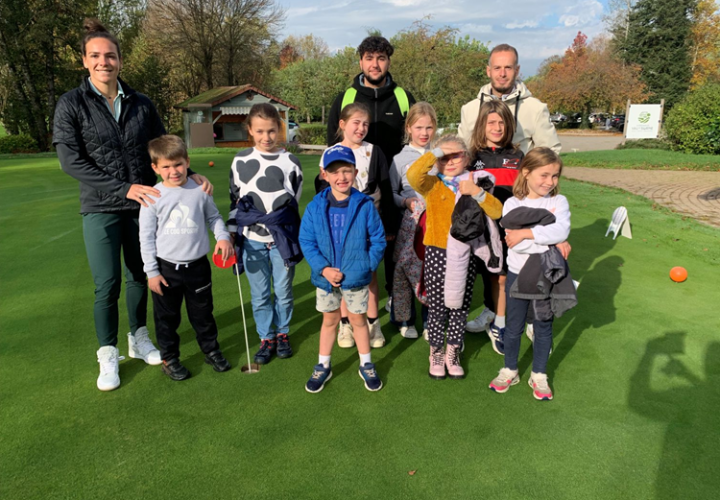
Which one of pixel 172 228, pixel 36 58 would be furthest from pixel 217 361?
pixel 36 58

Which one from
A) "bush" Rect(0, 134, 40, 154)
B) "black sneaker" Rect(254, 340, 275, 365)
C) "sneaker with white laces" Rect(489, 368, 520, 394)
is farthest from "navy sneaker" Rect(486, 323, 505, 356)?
"bush" Rect(0, 134, 40, 154)

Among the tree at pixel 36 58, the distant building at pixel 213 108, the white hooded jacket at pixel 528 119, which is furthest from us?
the distant building at pixel 213 108

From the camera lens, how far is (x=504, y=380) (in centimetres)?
327

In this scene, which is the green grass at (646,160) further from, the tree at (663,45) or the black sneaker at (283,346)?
the tree at (663,45)

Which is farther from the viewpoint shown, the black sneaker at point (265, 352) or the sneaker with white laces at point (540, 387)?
the black sneaker at point (265, 352)

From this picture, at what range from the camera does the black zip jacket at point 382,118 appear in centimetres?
405

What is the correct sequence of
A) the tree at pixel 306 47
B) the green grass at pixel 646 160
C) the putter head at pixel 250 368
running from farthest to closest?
the tree at pixel 306 47 → the green grass at pixel 646 160 → the putter head at pixel 250 368

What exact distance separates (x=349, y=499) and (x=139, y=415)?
1.48m

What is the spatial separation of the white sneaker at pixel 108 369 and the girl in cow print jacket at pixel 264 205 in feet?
3.17

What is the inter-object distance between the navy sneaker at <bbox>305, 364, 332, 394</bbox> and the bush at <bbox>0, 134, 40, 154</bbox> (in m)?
28.2

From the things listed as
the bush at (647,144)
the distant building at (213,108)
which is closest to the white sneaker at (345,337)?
the bush at (647,144)

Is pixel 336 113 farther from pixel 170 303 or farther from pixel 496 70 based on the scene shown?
pixel 170 303

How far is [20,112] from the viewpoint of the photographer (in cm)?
2686

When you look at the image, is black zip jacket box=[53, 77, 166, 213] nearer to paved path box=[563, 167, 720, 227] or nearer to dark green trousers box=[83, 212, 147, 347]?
dark green trousers box=[83, 212, 147, 347]
